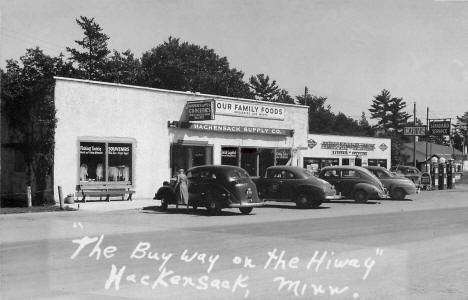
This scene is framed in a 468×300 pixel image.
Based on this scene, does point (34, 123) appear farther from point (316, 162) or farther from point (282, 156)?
point (316, 162)

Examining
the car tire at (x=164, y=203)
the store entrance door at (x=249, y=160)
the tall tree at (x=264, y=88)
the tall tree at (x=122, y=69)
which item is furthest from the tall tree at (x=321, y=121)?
the car tire at (x=164, y=203)

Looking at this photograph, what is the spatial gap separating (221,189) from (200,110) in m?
8.57

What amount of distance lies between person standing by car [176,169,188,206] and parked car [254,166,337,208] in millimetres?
4478

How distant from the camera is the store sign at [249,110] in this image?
2978 centimetres

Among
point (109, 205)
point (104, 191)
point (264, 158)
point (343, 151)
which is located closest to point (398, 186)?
point (264, 158)

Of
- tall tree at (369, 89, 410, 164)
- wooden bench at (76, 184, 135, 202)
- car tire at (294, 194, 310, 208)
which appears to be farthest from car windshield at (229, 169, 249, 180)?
tall tree at (369, 89, 410, 164)

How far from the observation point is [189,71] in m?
64.2

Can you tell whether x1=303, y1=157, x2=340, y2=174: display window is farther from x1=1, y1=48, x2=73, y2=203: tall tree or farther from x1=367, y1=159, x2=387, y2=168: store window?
x1=1, y1=48, x2=73, y2=203: tall tree

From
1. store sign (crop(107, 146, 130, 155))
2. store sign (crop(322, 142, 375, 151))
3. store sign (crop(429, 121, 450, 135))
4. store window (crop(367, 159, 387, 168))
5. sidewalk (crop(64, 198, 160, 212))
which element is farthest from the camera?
store sign (crop(429, 121, 450, 135))

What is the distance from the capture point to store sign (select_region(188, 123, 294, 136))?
92.8 feet

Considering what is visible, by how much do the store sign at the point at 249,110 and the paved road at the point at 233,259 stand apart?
44.7 feet

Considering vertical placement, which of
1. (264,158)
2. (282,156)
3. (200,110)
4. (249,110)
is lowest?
(264,158)

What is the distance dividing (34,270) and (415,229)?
9784 millimetres

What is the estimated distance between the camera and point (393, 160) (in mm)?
72625
